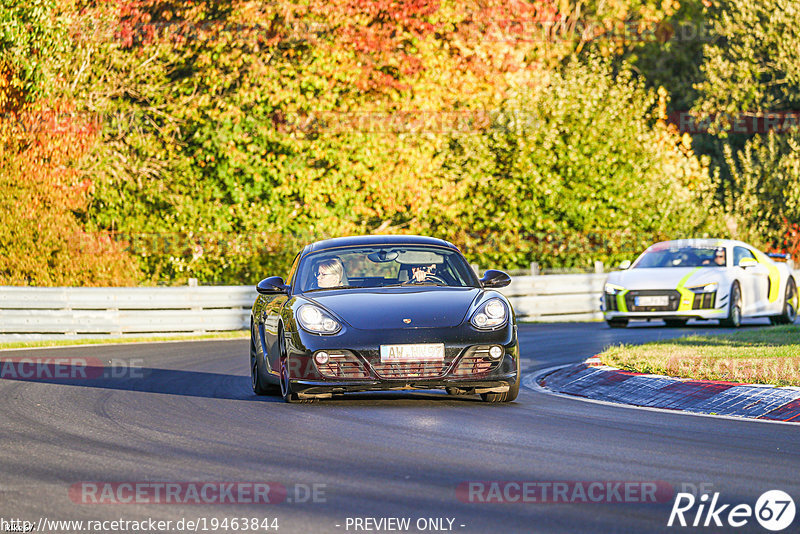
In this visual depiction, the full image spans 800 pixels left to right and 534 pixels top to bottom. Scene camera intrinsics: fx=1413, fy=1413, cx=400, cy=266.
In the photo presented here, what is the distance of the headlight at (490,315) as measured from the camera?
11750 mm

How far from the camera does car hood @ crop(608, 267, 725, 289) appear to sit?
22781 millimetres

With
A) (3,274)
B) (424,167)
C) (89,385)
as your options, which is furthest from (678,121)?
(89,385)

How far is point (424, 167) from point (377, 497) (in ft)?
84.3

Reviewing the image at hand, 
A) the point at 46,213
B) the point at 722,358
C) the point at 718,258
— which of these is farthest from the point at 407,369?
the point at 46,213

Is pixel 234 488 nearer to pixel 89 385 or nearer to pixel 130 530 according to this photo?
pixel 130 530

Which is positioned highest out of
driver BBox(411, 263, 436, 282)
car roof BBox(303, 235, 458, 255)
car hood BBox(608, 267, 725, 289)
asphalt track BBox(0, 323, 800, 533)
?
car roof BBox(303, 235, 458, 255)

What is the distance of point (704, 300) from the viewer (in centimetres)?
2266

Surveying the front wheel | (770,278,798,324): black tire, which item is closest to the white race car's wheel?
(770,278,798,324): black tire

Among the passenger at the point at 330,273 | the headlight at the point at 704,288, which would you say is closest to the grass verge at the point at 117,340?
the headlight at the point at 704,288

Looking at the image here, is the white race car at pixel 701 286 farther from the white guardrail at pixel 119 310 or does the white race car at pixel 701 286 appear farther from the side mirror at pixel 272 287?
the side mirror at pixel 272 287

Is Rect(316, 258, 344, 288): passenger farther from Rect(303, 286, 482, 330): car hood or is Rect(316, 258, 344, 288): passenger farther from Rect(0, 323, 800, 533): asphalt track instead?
Rect(0, 323, 800, 533): asphalt track

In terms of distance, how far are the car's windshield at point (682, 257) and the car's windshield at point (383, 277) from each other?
11.5m

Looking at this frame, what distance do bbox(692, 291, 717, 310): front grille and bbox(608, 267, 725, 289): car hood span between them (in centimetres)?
20

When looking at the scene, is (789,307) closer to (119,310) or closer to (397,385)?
(119,310)
